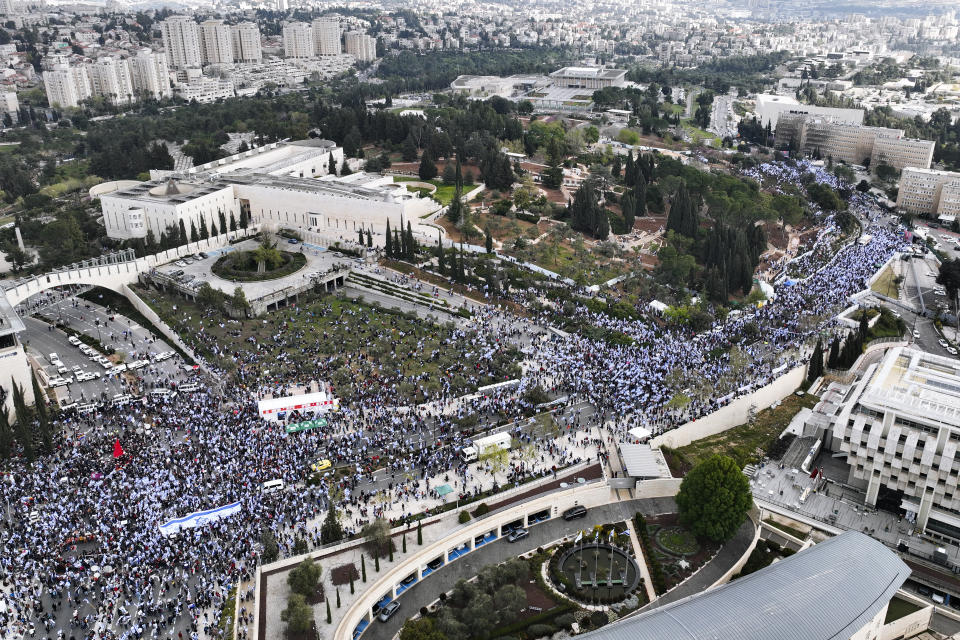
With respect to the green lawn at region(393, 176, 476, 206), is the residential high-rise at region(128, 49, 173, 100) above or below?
above

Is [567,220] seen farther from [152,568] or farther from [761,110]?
[761,110]

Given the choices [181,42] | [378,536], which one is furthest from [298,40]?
[378,536]

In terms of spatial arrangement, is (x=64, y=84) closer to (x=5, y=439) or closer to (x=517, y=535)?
(x=5, y=439)

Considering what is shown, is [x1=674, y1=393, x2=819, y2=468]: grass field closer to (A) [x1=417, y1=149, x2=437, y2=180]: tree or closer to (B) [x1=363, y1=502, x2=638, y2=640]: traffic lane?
(B) [x1=363, y1=502, x2=638, y2=640]: traffic lane

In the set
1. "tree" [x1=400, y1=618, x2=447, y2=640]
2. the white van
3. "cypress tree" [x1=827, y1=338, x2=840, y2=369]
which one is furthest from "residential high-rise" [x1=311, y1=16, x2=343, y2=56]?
"tree" [x1=400, y1=618, x2=447, y2=640]

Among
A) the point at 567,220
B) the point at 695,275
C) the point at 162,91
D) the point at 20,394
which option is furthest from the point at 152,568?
the point at 162,91

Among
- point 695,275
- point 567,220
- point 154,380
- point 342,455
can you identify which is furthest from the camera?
point 567,220

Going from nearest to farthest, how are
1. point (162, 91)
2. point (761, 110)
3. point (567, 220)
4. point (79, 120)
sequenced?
point (567, 220) → point (79, 120) → point (761, 110) → point (162, 91)
